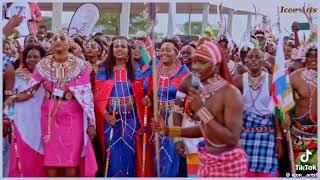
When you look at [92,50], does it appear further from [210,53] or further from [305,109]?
[210,53]

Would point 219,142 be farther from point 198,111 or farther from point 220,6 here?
point 220,6

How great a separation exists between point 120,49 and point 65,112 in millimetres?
837

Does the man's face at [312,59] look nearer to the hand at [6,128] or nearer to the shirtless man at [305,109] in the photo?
the shirtless man at [305,109]

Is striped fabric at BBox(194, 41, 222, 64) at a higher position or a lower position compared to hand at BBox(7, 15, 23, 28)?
lower

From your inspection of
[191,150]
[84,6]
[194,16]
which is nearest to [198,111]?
[191,150]

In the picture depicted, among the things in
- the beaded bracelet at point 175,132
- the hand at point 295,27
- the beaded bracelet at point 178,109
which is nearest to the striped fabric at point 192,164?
the beaded bracelet at point 178,109

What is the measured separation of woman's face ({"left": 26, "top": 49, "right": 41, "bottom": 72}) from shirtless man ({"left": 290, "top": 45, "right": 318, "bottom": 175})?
8.40 feet

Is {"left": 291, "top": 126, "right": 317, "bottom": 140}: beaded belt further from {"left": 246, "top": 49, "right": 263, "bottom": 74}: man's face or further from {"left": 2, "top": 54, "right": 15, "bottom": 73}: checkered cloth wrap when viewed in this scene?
{"left": 2, "top": 54, "right": 15, "bottom": 73}: checkered cloth wrap

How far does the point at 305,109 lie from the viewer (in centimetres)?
656

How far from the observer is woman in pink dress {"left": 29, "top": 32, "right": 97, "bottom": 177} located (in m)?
6.39

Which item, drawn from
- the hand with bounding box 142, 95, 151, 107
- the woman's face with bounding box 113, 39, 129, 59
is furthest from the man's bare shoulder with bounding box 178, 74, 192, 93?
the woman's face with bounding box 113, 39, 129, 59

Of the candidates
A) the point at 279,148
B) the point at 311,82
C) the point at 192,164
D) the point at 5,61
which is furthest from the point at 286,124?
the point at 5,61

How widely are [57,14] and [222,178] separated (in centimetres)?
335

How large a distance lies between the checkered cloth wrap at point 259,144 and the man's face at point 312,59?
72 cm
